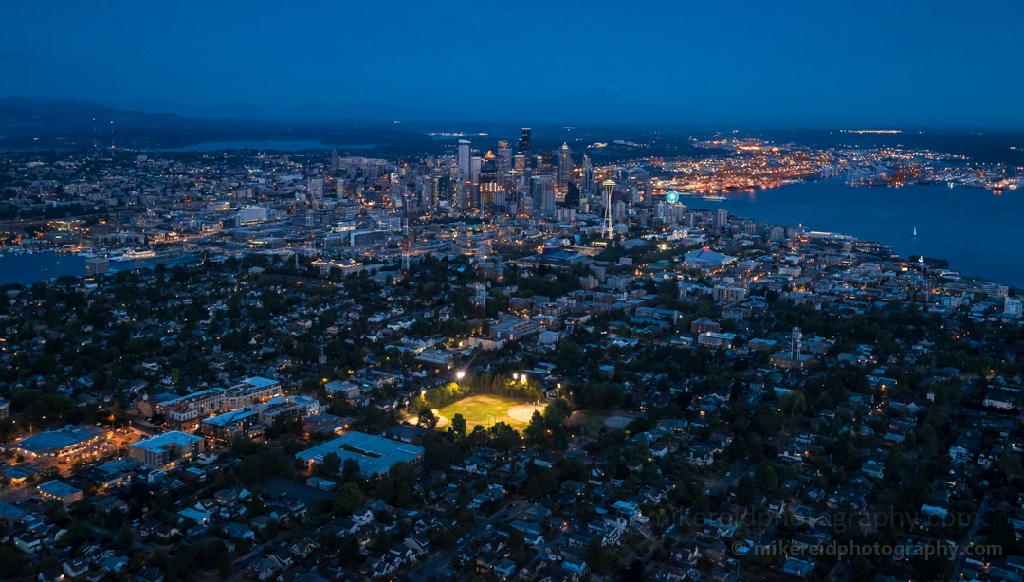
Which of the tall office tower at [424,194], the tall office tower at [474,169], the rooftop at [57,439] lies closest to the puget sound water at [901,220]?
the tall office tower at [474,169]

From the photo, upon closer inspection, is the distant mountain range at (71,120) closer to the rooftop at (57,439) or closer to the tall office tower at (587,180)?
the tall office tower at (587,180)

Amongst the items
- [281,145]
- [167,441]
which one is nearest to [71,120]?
[281,145]

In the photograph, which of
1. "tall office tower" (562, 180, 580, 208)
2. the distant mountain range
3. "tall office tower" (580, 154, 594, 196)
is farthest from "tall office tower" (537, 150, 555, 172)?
the distant mountain range

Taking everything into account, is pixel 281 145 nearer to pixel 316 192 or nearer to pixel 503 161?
pixel 503 161

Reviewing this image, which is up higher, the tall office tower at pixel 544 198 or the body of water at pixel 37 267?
the tall office tower at pixel 544 198

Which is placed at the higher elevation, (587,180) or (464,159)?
(464,159)

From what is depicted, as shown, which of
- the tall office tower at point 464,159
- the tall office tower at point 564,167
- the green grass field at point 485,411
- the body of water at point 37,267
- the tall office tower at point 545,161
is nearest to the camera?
Result: the green grass field at point 485,411
